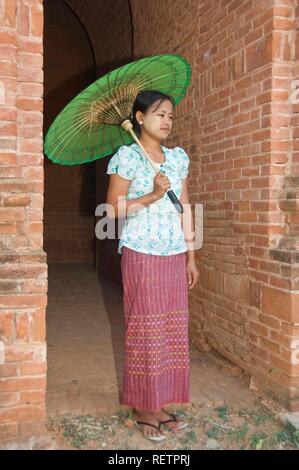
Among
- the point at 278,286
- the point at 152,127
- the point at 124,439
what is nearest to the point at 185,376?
the point at 124,439

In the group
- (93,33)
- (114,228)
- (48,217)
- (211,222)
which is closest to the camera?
(211,222)

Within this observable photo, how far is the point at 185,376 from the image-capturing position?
122 inches

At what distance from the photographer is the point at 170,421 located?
308cm

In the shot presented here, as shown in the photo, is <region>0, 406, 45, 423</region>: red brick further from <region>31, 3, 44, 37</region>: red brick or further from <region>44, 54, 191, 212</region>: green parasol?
<region>31, 3, 44, 37</region>: red brick

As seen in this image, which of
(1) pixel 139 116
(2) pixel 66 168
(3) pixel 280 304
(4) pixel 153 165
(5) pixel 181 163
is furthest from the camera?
(2) pixel 66 168

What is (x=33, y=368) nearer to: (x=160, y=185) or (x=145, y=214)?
(x=145, y=214)

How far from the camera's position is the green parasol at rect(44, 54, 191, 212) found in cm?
284

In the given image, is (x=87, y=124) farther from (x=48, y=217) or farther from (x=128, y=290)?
(x=48, y=217)

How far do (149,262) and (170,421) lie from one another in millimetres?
1029

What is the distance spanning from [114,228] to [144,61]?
18.3ft

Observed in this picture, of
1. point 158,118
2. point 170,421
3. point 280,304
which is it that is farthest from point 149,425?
point 158,118

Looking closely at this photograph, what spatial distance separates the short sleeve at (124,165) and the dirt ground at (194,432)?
1563mm

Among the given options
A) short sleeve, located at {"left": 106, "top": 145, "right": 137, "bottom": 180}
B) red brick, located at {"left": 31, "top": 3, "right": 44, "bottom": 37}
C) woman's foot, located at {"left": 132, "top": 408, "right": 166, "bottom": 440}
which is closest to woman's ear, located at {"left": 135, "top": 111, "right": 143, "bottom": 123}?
short sleeve, located at {"left": 106, "top": 145, "right": 137, "bottom": 180}

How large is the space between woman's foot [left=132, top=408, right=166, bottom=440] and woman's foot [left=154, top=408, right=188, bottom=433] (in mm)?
55
